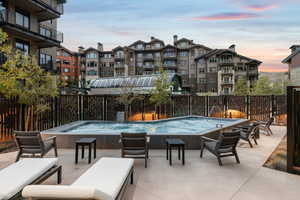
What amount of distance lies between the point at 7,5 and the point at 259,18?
2061 centimetres

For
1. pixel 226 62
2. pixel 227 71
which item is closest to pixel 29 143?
pixel 227 71

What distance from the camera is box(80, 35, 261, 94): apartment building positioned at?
3697 centimetres

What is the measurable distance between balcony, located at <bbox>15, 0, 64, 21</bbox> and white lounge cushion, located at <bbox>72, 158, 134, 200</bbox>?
54.5 feet

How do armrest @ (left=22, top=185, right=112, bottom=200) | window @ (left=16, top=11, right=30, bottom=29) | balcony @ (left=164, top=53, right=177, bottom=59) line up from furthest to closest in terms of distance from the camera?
1. balcony @ (left=164, top=53, right=177, bottom=59)
2. window @ (left=16, top=11, right=30, bottom=29)
3. armrest @ (left=22, top=185, right=112, bottom=200)

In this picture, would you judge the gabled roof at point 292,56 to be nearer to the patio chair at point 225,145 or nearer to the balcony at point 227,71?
the balcony at point 227,71

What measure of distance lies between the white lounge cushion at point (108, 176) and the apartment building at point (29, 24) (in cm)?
1219

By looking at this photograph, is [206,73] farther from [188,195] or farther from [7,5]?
[188,195]

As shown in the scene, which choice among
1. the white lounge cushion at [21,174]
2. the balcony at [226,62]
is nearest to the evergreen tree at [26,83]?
the white lounge cushion at [21,174]

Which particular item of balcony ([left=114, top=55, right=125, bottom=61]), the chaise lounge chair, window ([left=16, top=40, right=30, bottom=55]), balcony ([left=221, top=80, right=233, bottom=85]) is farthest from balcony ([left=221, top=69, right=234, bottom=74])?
the chaise lounge chair

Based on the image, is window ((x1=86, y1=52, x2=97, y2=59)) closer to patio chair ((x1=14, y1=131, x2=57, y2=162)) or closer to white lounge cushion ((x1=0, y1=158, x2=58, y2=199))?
patio chair ((x1=14, y1=131, x2=57, y2=162))

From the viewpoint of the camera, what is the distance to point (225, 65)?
120ft

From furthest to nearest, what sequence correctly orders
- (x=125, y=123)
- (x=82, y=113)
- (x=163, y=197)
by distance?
(x=82, y=113) → (x=125, y=123) → (x=163, y=197)

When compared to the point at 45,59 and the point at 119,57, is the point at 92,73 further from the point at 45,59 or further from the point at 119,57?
the point at 45,59

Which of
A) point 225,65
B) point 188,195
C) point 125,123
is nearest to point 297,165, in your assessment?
point 188,195
